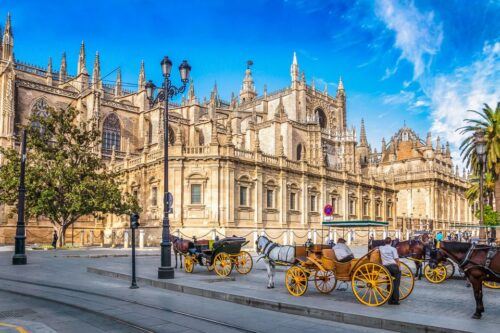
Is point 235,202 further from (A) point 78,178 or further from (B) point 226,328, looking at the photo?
(B) point 226,328

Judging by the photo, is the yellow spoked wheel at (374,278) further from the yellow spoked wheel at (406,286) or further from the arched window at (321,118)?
the arched window at (321,118)

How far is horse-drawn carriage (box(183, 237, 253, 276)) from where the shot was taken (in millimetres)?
14695

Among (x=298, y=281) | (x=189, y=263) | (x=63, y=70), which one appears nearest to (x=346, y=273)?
(x=298, y=281)

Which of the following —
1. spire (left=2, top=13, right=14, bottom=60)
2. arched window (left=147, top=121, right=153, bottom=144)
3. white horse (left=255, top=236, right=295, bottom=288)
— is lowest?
white horse (left=255, top=236, right=295, bottom=288)

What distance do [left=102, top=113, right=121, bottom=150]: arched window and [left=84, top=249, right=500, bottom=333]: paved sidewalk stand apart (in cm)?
3789

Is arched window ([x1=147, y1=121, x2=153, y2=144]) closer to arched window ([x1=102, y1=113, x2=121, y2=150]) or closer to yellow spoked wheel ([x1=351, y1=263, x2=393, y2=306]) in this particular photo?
arched window ([x1=102, y1=113, x2=121, y2=150])

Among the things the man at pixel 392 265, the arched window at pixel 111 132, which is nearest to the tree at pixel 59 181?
the arched window at pixel 111 132

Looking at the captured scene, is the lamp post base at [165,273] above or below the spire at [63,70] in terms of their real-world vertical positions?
below

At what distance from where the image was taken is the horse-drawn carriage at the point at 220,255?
48.2ft

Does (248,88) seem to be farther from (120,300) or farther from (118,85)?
(120,300)

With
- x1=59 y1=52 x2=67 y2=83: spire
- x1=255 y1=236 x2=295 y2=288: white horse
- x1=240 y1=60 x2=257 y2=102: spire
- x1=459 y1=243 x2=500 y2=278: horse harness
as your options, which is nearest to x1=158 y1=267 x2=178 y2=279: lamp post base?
x1=255 y1=236 x2=295 y2=288: white horse

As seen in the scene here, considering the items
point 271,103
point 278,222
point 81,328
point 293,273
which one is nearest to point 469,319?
point 293,273

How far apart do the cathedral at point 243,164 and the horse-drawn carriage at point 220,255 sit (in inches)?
551

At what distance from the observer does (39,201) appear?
2859cm
